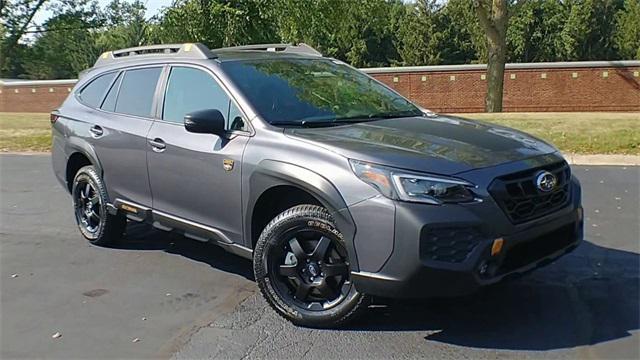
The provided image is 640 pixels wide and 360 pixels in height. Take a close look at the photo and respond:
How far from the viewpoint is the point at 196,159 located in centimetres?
493

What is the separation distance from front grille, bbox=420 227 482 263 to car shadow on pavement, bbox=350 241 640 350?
62cm

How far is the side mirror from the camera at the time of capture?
4.62m

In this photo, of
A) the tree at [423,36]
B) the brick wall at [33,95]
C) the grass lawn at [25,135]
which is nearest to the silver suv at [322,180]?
the grass lawn at [25,135]

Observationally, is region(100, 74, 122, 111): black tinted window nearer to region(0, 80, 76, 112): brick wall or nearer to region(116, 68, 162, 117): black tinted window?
region(116, 68, 162, 117): black tinted window

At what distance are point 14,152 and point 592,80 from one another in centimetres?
2464

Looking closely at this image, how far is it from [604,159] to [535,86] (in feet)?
68.1

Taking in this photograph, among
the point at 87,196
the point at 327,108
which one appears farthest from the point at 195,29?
the point at 327,108

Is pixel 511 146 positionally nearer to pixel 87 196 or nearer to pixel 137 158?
pixel 137 158

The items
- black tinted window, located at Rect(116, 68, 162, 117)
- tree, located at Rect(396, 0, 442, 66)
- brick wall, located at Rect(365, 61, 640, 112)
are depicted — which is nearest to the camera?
black tinted window, located at Rect(116, 68, 162, 117)

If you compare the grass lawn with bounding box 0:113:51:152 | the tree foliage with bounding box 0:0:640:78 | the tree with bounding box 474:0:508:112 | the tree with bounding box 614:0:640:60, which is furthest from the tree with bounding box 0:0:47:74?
the tree with bounding box 614:0:640:60

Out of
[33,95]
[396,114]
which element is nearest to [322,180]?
[396,114]

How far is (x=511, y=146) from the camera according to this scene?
425 cm

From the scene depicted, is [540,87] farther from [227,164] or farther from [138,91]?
[227,164]

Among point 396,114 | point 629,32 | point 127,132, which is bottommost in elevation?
point 127,132
